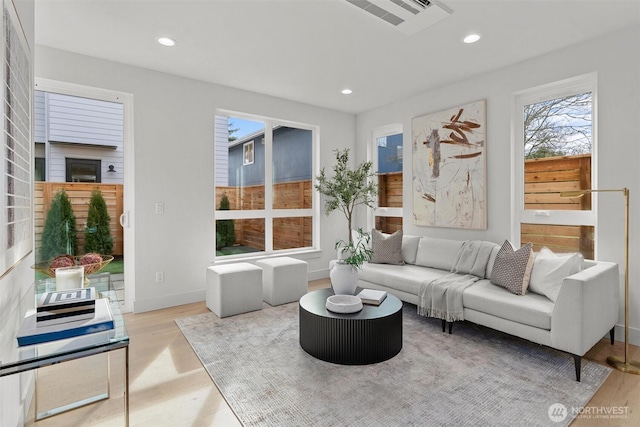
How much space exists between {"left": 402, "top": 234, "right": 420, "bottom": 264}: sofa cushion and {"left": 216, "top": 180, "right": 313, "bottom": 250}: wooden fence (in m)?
1.63

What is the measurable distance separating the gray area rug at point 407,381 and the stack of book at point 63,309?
3.34 ft

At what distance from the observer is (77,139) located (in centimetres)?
341

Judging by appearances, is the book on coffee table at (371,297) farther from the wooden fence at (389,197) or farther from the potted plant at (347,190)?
the wooden fence at (389,197)

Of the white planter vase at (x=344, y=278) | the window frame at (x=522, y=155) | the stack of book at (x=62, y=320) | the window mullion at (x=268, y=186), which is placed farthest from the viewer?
the window mullion at (x=268, y=186)

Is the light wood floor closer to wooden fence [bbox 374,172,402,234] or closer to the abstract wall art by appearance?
the abstract wall art

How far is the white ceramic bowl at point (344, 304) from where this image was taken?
255 cm

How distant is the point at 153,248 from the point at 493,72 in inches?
165

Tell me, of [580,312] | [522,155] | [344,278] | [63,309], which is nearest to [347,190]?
[344,278]

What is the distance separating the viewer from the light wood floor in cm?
188

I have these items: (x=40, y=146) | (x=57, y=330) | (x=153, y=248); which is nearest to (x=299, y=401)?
(x=57, y=330)

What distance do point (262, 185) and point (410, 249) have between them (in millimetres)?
2176

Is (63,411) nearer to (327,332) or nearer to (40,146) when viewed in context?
(327,332)

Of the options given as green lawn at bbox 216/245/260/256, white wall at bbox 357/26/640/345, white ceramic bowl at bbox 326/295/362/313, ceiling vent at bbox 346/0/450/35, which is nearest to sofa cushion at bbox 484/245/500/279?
white wall at bbox 357/26/640/345

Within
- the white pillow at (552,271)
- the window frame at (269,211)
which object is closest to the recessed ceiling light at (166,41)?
the window frame at (269,211)
